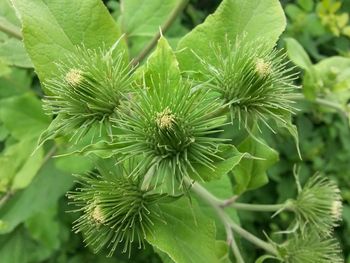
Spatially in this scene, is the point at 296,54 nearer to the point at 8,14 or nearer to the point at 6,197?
the point at 8,14

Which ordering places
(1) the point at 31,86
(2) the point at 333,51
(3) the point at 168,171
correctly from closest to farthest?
(3) the point at 168,171, (1) the point at 31,86, (2) the point at 333,51

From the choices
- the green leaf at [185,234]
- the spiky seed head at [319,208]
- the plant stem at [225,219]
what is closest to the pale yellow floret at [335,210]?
the spiky seed head at [319,208]

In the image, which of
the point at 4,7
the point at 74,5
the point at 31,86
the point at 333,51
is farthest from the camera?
the point at 333,51

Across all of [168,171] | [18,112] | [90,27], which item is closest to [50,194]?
[18,112]

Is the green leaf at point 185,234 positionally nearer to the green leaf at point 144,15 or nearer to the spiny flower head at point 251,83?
the spiny flower head at point 251,83

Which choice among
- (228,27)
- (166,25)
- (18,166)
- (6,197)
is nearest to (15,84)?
(18,166)

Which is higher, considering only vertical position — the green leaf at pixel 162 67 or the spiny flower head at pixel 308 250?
the green leaf at pixel 162 67

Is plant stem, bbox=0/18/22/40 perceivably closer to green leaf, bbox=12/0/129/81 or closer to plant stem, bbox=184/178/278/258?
green leaf, bbox=12/0/129/81

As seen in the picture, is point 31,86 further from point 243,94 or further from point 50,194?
point 243,94
